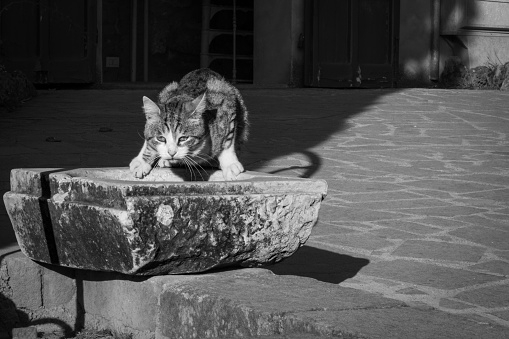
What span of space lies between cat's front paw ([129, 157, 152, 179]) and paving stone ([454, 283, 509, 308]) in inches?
54.1

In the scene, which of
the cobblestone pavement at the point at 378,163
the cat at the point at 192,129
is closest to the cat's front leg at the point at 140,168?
the cat at the point at 192,129

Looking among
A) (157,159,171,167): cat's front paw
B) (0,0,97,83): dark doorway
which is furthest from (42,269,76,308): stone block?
(0,0,97,83): dark doorway

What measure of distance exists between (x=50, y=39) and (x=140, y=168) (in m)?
7.17

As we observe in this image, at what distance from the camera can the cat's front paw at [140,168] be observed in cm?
376

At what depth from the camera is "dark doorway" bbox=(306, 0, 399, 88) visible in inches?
493

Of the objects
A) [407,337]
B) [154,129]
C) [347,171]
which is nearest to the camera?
[407,337]

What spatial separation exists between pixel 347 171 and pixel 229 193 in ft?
11.7

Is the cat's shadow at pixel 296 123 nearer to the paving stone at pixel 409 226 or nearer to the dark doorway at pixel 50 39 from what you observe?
the paving stone at pixel 409 226

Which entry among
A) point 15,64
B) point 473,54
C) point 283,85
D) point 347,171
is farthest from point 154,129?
point 473,54

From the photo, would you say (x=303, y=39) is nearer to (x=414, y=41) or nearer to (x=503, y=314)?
(x=414, y=41)

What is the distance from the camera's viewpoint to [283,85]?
1255 cm

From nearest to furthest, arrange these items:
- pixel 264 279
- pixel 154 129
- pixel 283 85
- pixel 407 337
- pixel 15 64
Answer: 1. pixel 407 337
2. pixel 264 279
3. pixel 154 129
4. pixel 15 64
5. pixel 283 85

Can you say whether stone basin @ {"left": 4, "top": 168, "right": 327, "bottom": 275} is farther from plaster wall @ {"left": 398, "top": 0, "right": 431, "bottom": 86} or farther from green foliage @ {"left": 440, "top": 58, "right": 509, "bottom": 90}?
green foliage @ {"left": 440, "top": 58, "right": 509, "bottom": 90}

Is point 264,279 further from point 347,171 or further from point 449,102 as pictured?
point 449,102
